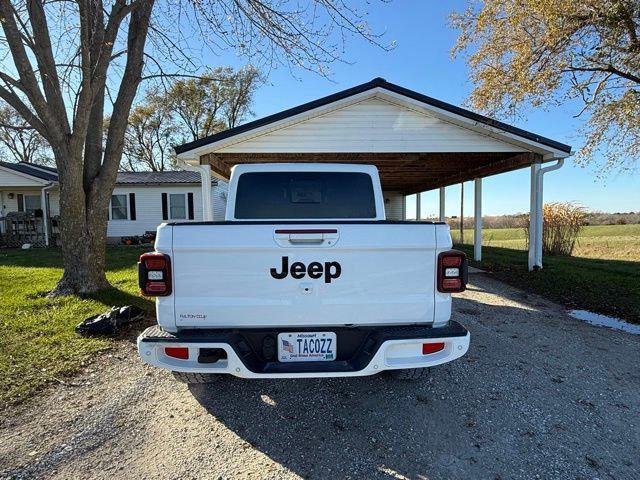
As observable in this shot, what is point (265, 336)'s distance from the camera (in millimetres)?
2572

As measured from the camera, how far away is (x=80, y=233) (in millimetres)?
6461

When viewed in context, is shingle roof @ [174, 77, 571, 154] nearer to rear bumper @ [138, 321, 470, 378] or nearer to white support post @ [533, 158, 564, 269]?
white support post @ [533, 158, 564, 269]

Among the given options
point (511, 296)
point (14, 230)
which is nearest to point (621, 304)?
point (511, 296)

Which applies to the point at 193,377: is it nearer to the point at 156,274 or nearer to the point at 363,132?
the point at 156,274

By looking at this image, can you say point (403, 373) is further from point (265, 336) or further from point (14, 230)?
point (14, 230)

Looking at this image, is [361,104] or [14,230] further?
[14,230]

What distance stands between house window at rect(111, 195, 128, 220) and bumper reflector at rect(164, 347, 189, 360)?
19.4m

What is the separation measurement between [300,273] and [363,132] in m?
6.49

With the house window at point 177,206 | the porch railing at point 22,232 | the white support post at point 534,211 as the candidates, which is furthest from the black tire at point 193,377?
the porch railing at point 22,232

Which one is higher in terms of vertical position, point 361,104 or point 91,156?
point 361,104

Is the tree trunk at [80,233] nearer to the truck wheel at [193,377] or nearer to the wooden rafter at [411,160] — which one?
the wooden rafter at [411,160]

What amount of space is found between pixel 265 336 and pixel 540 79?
351 inches

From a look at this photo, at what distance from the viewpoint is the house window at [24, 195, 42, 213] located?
63.9 feet

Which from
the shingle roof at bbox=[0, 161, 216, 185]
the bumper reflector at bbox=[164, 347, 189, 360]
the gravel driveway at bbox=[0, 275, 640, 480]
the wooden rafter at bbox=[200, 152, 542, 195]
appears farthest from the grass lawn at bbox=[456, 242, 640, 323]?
the shingle roof at bbox=[0, 161, 216, 185]
